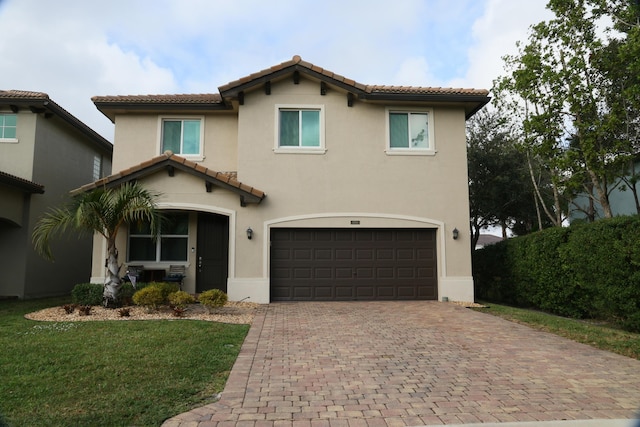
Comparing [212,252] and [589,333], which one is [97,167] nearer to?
[212,252]

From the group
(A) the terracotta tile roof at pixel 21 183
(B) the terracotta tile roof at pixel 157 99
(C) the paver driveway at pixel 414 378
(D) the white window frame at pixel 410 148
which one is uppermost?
(B) the terracotta tile roof at pixel 157 99

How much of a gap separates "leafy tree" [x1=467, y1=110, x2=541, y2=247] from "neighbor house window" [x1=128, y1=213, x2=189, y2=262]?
14921 mm

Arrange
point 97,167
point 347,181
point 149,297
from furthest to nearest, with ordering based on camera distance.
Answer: point 97,167 → point 347,181 → point 149,297

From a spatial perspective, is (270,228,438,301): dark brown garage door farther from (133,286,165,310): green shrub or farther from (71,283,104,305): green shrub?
(71,283,104,305): green shrub

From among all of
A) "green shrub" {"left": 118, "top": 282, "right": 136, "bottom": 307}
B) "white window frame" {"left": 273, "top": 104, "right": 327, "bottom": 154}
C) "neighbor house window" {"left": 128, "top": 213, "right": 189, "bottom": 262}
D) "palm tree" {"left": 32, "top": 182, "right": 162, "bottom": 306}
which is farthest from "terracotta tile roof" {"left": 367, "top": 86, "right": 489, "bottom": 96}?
"green shrub" {"left": 118, "top": 282, "right": 136, "bottom": 307}

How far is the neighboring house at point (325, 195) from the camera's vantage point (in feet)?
44.2

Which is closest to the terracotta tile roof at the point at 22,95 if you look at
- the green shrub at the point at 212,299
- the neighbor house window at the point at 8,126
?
the neighbor house window at the point at 8,126

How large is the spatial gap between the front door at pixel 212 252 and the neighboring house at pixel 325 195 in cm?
3

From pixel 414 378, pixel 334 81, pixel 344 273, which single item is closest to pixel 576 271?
pixel 344 273

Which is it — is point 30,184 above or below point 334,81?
below

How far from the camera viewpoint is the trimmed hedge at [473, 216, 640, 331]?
921 cm

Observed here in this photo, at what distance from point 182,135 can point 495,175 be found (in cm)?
1541

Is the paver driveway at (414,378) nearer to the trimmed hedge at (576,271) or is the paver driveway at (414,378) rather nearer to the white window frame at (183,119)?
the trimmed hedge at (576,271)

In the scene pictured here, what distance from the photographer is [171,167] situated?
12.8 meters
